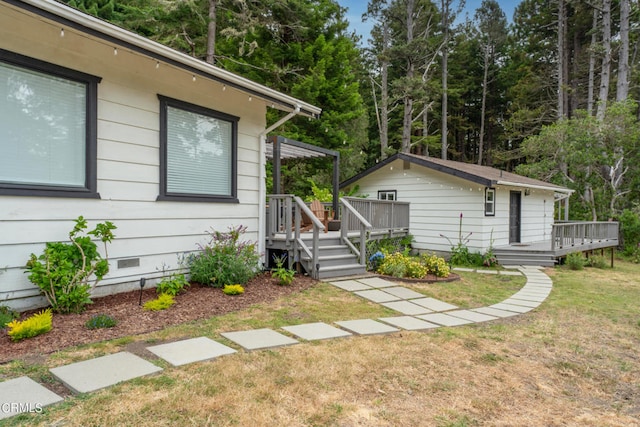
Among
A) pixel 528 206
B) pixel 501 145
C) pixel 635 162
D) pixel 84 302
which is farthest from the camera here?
pixel 501 145

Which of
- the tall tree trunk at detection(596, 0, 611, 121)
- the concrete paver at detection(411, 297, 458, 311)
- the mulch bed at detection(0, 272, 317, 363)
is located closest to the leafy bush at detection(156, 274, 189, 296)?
the mulch bed at detection(0, 272, 317, 363)

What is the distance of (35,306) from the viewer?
397 centimetres

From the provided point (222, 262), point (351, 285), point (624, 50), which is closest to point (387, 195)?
point (351, 285)

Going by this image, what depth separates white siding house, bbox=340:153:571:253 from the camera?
11.0 meters

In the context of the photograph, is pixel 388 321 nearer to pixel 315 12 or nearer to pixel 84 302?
pixel 84 302

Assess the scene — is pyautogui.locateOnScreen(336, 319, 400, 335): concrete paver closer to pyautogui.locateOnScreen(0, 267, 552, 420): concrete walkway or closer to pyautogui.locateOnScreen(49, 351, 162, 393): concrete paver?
pyautogui.locateOnScreen(0, 267, 552, 420): concrete walkway

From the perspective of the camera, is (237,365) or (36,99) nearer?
(237,365)

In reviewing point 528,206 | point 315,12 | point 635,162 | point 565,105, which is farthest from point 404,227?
point 565,105

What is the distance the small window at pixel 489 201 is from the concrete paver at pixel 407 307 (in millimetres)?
6787

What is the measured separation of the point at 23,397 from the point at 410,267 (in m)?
6.33

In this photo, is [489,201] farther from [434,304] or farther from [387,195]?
[434,304]

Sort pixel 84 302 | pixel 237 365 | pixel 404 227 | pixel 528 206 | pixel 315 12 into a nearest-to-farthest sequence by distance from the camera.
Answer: pixel 237 365, pixel 84 302, pixel 404 227, pixel 528 206, pixel 315 12

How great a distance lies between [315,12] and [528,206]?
10719mm

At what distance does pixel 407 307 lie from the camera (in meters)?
5.24
